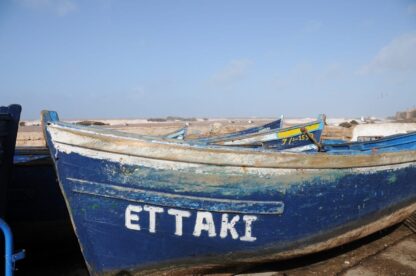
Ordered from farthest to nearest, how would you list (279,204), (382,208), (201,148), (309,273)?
(382,208) → (309,273) → (279,204) → (201,148)

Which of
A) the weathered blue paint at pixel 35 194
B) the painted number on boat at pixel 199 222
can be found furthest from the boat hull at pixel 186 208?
the weathered blue paint at pixel 35 194

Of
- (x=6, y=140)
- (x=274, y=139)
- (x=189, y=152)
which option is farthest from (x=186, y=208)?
(x=274, y=139)

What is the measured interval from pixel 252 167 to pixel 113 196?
54.1 inches

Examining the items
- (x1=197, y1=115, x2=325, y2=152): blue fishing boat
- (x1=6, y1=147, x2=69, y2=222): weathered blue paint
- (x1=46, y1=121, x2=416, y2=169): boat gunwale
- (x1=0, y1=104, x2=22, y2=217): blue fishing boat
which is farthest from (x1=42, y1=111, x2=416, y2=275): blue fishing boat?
(x1=197, y1=115, x2=325, y2=152): blue fishing boat

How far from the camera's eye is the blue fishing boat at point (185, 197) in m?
3.09

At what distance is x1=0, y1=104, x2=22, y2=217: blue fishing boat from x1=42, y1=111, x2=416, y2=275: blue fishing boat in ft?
3.17

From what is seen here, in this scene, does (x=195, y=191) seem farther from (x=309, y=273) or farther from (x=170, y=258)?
(x=309, y=273)

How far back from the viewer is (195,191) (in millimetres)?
3215

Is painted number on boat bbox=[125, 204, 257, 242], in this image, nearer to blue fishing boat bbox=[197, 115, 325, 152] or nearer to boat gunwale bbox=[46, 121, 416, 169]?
boat gunwale bbox=[46, 121, 416, 169]

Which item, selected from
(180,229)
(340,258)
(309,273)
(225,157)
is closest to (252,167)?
(225,157)

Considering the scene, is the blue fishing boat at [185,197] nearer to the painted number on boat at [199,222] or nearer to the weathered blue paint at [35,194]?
the painted number on boat at [199,222]

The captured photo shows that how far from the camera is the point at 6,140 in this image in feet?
12.6

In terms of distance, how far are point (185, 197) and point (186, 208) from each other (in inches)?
4.5

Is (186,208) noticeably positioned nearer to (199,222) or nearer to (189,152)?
(199,222)
